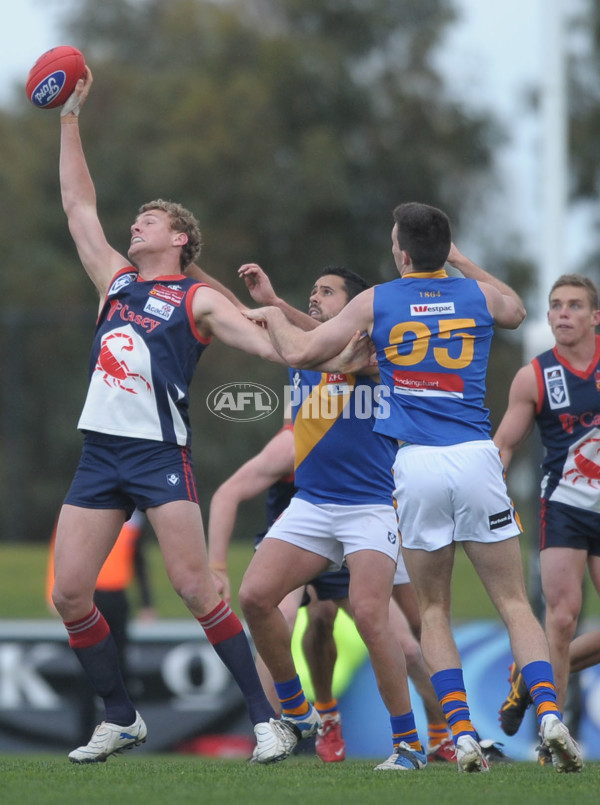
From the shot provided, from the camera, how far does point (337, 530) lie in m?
5.91

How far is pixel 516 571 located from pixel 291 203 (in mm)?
19399

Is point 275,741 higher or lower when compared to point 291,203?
lower

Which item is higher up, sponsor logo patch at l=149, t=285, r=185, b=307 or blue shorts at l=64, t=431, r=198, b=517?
sponsor logo patch at l=149, t=285, r=185, b=307

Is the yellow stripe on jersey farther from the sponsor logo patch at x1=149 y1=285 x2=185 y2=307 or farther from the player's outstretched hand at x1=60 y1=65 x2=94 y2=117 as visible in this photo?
the player's outstretched hand at x1=60 y1=65 x2=94 y2=117

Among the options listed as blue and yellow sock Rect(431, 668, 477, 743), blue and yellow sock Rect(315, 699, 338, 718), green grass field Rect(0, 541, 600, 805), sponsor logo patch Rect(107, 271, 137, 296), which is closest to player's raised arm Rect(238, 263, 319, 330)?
sponsor logo patch Rect(107, 271, 137, 296)

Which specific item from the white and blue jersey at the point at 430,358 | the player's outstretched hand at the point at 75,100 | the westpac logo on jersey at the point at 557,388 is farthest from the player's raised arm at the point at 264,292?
the westpac logo on jersey at the point at 557,388

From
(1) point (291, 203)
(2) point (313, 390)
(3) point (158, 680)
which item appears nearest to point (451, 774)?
(2) point (313, 390)

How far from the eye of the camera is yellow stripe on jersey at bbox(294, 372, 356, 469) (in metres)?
6.13

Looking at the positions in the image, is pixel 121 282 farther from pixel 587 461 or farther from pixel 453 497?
pixel 587 461

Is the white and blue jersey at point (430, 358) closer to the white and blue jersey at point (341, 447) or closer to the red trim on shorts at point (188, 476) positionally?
the white and blue jersey at point (341, 447)

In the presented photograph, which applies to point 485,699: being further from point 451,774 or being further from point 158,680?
point 451,774

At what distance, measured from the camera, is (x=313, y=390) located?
6250 mm

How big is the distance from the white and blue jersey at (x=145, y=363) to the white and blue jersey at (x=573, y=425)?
1.92m

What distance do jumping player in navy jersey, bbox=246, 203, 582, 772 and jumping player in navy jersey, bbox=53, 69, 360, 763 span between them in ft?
1.72
